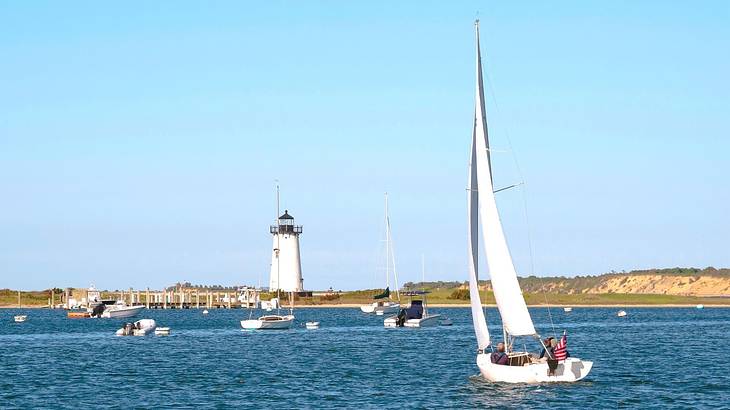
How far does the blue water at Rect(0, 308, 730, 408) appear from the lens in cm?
5225

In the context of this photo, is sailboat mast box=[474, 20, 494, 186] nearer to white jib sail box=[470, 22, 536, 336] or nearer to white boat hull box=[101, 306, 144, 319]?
white jib sail box=[470, 22, 536, 336]

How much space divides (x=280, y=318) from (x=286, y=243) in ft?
189

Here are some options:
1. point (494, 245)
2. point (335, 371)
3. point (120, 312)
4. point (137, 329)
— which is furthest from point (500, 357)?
→ point (120, 312)

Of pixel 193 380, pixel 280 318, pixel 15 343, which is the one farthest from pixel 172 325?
pixel 193 380

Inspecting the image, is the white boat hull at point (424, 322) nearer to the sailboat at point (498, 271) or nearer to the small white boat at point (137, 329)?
the small white boat at point (137, 329)

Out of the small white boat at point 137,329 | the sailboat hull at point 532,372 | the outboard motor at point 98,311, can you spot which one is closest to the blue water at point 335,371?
the sailboat hull at point 532,372

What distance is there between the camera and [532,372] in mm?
52500

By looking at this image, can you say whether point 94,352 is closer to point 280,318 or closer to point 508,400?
point 280,318

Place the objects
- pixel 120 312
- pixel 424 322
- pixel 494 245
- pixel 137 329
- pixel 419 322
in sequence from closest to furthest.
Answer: pixel 494 245, pixel 137 329, pixel 419 322, pixel 424 322, pixel 120 312

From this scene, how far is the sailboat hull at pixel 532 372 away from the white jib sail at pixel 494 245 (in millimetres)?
1602

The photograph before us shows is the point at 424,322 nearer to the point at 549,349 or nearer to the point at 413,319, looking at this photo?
the point at 413,319

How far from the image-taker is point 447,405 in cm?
4966

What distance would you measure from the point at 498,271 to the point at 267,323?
237 ft

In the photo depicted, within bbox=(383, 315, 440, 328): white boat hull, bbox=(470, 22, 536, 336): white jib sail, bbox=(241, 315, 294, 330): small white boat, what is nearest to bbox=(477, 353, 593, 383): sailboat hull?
bbox=(470, 22, 536, 336): white jib sail
